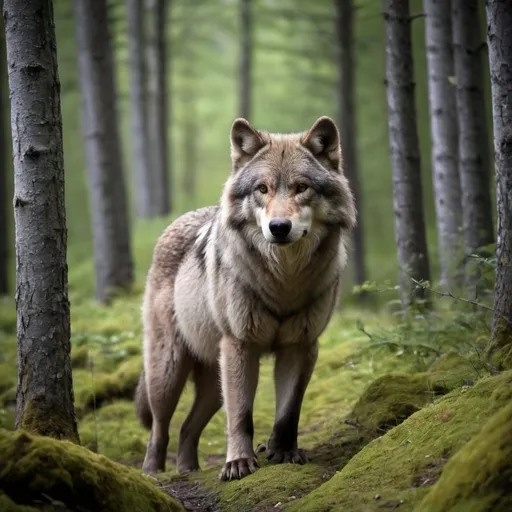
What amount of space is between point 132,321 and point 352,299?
20.7 feet

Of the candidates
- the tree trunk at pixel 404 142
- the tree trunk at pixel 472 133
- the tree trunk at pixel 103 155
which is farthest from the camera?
the tree trunk at pixel 103 155

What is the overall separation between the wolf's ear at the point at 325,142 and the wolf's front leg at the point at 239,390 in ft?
5.40

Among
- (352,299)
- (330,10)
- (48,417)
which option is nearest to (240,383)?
(48,417)

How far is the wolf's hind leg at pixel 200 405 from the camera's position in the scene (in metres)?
7.11

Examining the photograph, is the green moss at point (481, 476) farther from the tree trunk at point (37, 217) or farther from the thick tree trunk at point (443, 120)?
the thick tree trunk at point (443, 120)

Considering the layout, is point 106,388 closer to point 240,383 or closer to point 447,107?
point 240,383

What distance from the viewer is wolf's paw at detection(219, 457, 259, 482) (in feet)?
17.9

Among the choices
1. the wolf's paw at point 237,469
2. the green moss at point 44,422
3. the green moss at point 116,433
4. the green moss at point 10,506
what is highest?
the green moss at point 44,422

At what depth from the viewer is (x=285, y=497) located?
4766 millimetres

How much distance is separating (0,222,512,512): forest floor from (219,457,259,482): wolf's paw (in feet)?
0.30

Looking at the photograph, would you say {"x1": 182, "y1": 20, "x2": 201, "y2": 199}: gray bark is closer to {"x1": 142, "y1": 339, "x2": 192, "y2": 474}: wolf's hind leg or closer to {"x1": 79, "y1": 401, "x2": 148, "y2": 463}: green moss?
{"x1": 79, "y1": 401, "x2": 148, "y2": 463}: green moss

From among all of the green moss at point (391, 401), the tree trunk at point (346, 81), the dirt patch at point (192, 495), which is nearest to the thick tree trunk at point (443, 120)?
the green moss at point (391, 401)

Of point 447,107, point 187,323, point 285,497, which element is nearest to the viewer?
point 285,497

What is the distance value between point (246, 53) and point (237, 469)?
2149 centimetres
